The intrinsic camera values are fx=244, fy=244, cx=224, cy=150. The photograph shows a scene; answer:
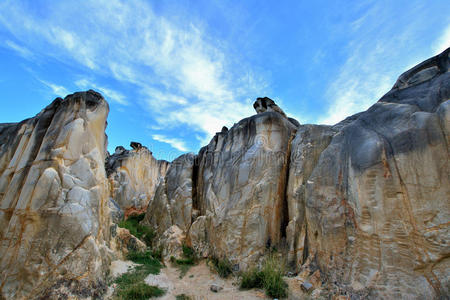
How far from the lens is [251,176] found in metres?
9.10

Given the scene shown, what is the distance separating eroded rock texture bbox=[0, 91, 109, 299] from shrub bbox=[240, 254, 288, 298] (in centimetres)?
379

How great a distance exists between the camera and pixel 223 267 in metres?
8.16

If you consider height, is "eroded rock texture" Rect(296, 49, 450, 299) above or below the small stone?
above

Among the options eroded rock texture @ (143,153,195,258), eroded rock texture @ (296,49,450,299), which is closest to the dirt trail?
eroded rock texture @ (143,153,195,258)

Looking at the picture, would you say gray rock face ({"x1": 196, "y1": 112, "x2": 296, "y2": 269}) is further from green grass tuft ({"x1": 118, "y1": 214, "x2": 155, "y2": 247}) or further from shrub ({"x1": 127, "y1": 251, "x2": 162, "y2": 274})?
green grass tuft ({"x1": 118, "y1": 214, "x2": 155, "y2": 247})

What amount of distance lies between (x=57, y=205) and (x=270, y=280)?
560cm

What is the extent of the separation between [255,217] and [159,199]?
7322mm

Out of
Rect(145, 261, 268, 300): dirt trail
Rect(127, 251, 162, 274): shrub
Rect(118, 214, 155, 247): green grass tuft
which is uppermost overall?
Rect(118, 214, 155, 247): green grass tuft

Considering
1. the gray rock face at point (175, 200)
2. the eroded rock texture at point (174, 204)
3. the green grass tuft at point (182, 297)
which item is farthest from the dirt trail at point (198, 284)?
the gray rock face at point (175, 200)

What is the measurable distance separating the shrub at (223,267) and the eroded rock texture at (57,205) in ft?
11.5

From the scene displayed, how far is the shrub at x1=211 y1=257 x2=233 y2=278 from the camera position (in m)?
7.94

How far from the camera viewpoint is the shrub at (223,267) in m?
7.94

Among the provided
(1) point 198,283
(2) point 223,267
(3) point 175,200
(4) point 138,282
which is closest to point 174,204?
(3) point 175,200

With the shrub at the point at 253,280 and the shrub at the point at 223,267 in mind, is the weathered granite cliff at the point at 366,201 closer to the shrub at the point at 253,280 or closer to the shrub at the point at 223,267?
the shrub at the point at 223,267
